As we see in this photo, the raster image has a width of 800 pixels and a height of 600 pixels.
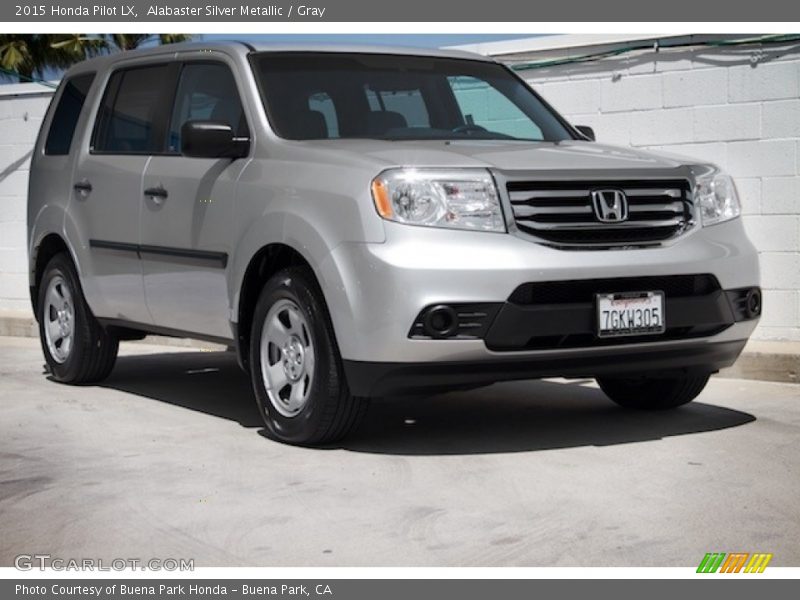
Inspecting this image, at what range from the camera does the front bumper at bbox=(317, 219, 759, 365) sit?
6.23 metres

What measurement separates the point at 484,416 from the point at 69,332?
9.02 feet

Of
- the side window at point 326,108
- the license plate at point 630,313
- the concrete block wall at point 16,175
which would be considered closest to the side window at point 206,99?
the side window at point 326,108

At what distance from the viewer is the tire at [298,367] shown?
6.62 meters

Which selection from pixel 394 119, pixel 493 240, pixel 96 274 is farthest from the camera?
pixel 96 274

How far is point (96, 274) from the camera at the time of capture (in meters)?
8.60

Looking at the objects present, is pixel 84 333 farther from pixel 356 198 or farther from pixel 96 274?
pixel 356 198

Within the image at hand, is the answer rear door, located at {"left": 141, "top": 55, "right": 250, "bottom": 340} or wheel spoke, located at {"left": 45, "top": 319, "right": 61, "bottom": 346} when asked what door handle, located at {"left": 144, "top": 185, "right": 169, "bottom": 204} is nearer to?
rear door, located at {"left": 141, "top": 55, "right": 250, "bottom": 340}

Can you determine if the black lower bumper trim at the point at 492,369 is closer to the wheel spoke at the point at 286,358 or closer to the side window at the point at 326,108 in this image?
the wheel spoke at the point at 286,358

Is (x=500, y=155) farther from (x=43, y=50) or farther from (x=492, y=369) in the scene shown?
(x=43, y=50)

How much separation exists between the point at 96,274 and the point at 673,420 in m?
3.27

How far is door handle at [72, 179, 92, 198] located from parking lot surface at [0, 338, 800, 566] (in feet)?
3.74

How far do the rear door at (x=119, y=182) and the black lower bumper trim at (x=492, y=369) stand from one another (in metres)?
2.13

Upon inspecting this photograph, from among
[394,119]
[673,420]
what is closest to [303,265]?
[394,119]

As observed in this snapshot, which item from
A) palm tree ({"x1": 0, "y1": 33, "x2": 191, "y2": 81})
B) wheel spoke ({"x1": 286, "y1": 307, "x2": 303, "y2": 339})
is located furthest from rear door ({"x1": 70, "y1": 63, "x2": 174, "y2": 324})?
palm tree ({"x1": 0, "y1": 33, "x2": 191, "y2": 81})
